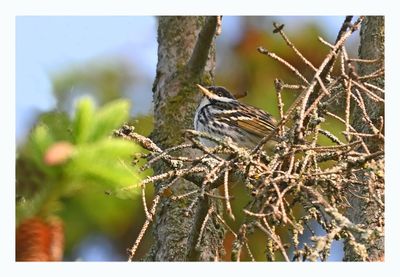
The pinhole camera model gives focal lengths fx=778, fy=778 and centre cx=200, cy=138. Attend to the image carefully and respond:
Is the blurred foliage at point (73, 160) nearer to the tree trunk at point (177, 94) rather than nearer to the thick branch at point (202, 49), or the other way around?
the tree trunk at point (177, 94)

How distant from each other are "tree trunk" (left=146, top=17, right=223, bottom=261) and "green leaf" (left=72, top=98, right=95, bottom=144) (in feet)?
6.13

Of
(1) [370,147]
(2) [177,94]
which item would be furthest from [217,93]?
(1) [370,147]

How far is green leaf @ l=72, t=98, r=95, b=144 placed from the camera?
1.34 m

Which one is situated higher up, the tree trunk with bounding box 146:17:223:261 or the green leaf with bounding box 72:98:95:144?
the tree trunk with bounding box 146:17:223:261

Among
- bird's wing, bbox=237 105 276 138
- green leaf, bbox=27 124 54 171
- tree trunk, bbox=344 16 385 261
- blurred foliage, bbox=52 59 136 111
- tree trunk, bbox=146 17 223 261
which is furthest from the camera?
bird's wing, bbox=237 105 276 138

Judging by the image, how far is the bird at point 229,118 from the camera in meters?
3.49

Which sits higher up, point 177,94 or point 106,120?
point 177,94

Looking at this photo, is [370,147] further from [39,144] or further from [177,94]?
[39,144]

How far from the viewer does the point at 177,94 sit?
11.6 ft

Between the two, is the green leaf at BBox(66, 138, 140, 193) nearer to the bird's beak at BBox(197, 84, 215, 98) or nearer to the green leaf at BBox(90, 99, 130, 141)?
the green leaf at BBox(90, 99, 130, 141)

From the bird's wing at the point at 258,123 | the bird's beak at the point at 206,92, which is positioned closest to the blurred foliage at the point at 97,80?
the bird's beak at the point at 206,92

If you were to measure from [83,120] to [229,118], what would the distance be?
7.67 feet

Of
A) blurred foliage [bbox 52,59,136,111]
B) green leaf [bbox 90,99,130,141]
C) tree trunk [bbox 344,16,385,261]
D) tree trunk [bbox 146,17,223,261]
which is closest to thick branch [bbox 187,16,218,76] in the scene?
tree trunk [bbox 146,17,223,261]
